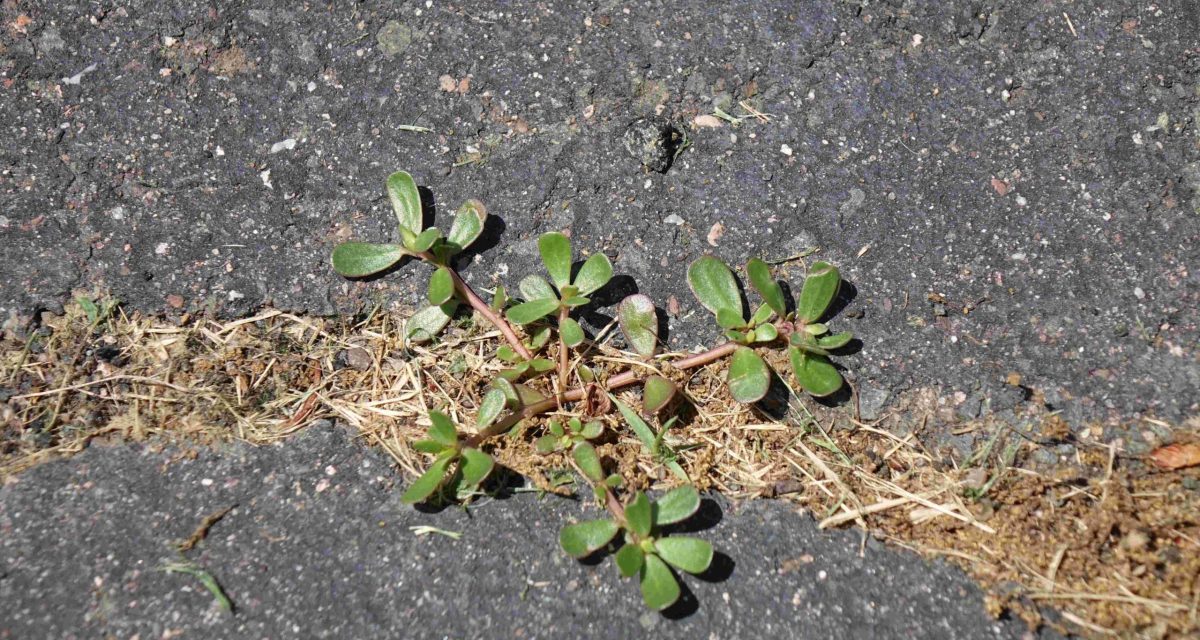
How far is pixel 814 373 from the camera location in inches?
78.0

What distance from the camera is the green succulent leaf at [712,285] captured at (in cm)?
205

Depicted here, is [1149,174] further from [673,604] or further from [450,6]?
[450,6]

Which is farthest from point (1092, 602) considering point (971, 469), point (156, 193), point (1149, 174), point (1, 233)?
point (1, 233)

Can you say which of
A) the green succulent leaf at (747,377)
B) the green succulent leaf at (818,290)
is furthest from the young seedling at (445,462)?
the green succulent leaf at (818,290)

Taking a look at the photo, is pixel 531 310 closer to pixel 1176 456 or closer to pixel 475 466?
pixel 475 466

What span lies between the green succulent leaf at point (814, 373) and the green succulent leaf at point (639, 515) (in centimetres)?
49

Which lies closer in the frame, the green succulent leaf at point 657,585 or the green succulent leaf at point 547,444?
the green succulent leaf at point 657,585

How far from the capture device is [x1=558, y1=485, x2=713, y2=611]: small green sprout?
173cm

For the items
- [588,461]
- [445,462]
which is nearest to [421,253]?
[445,462]

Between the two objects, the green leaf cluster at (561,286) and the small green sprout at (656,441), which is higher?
the green leaf cluster at (561,286)

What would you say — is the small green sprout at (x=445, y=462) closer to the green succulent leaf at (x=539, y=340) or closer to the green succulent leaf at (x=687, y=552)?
the green succulent leaf at (x=539, y=340)

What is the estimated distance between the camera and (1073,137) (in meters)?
2.20

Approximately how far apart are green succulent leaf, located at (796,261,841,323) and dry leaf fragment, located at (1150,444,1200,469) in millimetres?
785

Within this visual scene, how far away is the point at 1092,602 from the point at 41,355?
2.42 meters
